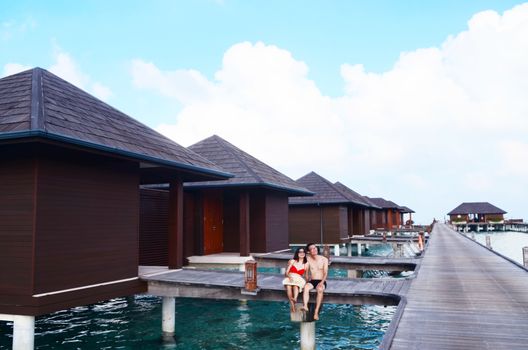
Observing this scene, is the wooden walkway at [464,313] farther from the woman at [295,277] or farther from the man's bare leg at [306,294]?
the woman at [295,277]

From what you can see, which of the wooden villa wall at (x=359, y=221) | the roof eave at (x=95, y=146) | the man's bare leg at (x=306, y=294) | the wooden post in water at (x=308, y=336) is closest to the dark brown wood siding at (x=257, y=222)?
the roof eave at (x=95, y=146)

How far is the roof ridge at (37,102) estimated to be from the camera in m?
8.45

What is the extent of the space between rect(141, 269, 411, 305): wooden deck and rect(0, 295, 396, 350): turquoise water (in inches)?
63.1

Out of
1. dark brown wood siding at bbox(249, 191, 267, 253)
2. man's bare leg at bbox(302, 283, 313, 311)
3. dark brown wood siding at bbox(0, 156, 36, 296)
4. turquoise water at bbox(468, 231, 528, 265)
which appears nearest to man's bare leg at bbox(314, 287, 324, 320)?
man's bare leg at bbox(302, 283, 313, 311)

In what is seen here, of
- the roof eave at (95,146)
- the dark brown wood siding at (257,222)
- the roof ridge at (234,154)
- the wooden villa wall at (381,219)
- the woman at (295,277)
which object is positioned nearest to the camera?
the roof eave at (95,146)

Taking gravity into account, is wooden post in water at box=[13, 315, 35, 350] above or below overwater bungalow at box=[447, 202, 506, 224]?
below

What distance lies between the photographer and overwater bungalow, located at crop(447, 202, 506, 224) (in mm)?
85312

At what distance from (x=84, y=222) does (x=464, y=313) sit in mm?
8752

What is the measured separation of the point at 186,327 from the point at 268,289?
14.1 feet

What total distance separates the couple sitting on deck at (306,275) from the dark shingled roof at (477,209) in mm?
88154

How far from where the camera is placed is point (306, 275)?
363 inches

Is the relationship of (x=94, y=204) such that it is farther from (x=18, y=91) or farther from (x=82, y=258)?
(x=18, y=91)

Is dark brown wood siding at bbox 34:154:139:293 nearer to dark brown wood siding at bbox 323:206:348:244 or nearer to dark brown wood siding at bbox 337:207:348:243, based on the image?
dark brown wood siding at bbox 323:206:348:244

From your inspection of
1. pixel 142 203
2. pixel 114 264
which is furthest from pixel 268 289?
pixel 142 203
